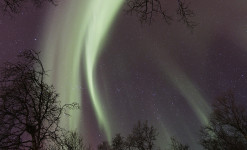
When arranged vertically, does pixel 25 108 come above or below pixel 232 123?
below

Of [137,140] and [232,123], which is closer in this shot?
[232,123]

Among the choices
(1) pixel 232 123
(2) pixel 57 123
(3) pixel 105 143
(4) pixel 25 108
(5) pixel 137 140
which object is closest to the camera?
(4) pixel 25 108

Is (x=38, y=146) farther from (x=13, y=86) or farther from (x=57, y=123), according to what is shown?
(x=13, y=86)

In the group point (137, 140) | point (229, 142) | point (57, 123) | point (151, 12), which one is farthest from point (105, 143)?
point (151, 12)

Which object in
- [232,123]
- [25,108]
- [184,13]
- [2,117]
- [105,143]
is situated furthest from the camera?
[105,143]

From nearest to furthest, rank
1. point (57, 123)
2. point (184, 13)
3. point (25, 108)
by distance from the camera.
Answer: point (184, 13) < point (25, 108) < point (57, 123)

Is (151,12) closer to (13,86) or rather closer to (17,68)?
(17,68)

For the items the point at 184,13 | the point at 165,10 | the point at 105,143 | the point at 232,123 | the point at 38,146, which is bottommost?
the point at 38,146

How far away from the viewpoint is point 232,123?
68.0 ft

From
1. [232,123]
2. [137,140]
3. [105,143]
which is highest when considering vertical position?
[105,143]

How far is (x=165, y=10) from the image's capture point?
447cm

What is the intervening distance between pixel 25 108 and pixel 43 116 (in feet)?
2.08

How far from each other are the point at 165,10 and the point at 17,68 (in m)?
4.91

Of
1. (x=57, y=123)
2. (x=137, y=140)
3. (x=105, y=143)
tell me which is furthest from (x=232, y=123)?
(x=105, y=143)
